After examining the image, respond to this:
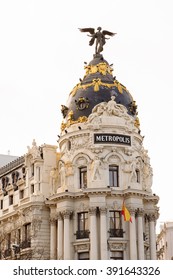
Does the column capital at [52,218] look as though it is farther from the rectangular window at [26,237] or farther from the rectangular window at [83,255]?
the rectangular window at [83,255]

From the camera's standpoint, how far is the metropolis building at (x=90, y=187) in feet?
194

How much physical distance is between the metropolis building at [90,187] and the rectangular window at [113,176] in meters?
0.04

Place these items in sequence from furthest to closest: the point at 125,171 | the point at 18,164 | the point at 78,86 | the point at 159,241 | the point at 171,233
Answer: the point at 159,241, the point at 171,233, the point at 18,164, the point at 78,86, the point at 125,171

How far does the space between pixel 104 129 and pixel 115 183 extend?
5.77 m

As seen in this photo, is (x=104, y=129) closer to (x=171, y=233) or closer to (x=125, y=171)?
(x=125, y=171)

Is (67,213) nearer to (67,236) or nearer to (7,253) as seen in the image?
(67,236)

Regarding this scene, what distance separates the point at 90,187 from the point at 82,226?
13.6ft

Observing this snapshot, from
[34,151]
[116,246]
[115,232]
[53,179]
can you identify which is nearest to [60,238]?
[115,232]

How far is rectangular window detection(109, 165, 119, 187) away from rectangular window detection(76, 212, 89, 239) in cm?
426

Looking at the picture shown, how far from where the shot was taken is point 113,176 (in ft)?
202

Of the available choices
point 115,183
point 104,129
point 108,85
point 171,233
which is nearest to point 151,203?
point 115,183

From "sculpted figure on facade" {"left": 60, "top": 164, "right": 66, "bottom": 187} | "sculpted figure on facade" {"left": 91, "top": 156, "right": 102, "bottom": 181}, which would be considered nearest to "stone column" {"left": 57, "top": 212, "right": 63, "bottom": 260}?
"sculpted figure on facade" {"left": 60, "top": 164, "right": 66, "bottom": 187}

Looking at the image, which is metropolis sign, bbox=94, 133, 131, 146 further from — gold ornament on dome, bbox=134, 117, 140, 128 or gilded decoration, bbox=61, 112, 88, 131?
gold ornament on dome, bbox=134, 117, 140, 128

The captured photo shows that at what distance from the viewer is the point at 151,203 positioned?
6353 centimetres
